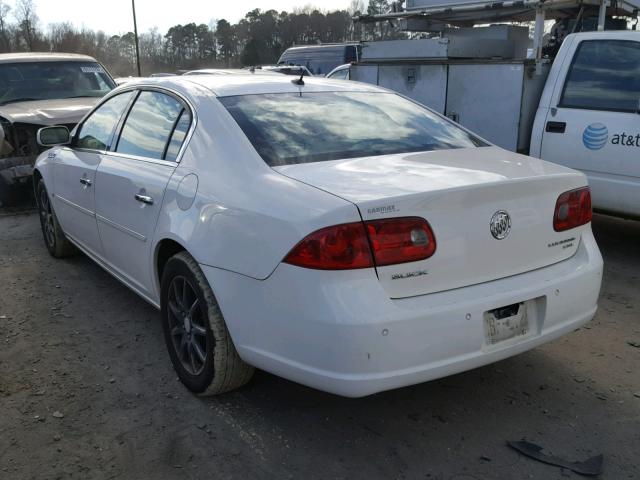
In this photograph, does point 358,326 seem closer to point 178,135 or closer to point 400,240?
point 400,240

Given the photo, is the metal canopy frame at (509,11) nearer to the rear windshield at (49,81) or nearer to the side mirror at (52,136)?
the rear windshield at (49,81)

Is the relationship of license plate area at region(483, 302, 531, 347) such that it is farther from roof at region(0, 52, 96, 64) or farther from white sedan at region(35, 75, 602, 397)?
roof at region(0, 52, 96, 64)

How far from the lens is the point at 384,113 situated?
3.56 metres

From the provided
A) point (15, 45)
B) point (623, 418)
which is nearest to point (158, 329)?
point (623, 418)

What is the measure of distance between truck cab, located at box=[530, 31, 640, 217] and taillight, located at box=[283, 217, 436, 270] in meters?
3.50

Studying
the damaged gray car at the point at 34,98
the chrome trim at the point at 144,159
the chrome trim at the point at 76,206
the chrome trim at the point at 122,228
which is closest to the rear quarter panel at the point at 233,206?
the chrome trim at the point at 144,159

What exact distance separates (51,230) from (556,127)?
455 centimetres

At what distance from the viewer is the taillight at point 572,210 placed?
9.59 ft

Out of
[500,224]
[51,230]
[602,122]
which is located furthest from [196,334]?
[602,122]

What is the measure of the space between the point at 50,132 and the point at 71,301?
1.29 metres

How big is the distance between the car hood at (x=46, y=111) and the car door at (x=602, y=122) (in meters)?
5.34

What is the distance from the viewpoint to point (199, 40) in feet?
270

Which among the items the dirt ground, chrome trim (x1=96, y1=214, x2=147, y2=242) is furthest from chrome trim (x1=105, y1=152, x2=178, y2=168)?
the dirt ground

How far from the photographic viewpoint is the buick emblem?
8.69 feet
